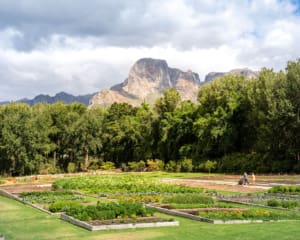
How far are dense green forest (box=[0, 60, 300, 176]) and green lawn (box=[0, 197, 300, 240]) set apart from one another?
3759 cm

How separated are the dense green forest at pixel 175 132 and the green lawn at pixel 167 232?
37.6 meters

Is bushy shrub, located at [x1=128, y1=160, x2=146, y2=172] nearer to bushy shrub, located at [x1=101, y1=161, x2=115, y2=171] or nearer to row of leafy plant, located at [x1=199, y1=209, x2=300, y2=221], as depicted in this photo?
bushy shrub, located at [x1=101, y1=161, x2=115, y2=171]

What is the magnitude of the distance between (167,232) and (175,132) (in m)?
59.2

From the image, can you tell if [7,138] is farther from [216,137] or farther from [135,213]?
[135,213]

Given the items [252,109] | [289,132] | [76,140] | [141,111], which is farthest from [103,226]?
[141,111]

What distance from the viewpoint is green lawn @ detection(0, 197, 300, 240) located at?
1430cm

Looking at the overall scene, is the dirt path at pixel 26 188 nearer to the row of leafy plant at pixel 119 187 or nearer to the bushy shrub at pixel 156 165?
the row of leafy plant at pixel 119 187

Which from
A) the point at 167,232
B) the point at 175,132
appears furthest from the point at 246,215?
the point at 175,132

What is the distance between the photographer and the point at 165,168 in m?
70.4

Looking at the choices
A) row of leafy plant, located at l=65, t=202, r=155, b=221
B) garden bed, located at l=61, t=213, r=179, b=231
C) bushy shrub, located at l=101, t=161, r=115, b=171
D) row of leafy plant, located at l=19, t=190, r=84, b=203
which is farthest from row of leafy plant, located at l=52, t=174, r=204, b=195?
bushy shrub, located at l=101, t=161, r=115, b=171

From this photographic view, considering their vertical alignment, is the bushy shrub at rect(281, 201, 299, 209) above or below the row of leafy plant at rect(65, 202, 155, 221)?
below

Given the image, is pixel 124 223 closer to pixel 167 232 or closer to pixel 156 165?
pixel 167 232

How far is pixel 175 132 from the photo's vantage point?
74.4 meters

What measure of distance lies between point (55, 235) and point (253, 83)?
50.3m
